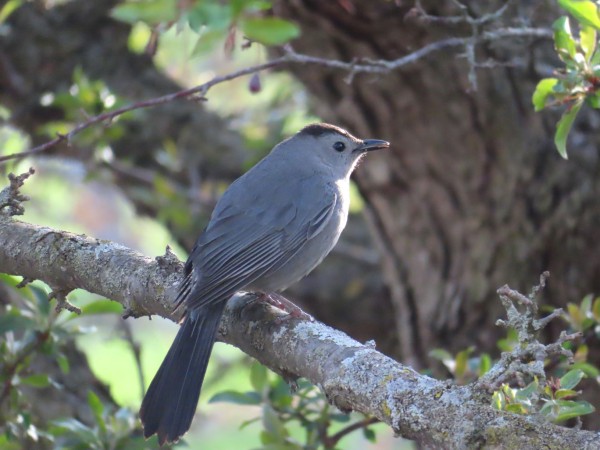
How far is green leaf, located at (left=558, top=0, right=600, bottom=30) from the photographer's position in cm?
272

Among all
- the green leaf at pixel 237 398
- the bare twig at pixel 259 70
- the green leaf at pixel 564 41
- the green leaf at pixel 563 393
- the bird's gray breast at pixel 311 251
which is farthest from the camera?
the bird's gray breast at pixel 311 251

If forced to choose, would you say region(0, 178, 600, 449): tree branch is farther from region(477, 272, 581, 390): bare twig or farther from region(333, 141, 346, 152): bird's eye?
region(333, 141, 346, 152): bird's eye

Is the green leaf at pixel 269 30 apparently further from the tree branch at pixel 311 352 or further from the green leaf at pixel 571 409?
the green leaf at pixel 571 409

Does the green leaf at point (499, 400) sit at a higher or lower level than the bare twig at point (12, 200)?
higher

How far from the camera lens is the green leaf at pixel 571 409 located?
252 centimetres

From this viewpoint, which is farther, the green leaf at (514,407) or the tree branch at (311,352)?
the green leaf at (514,407)

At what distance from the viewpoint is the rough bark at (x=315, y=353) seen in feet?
6.61

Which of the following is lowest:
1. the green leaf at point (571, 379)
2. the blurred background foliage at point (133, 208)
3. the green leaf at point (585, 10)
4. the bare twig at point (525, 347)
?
the blurred background foliage at point (133, 208)

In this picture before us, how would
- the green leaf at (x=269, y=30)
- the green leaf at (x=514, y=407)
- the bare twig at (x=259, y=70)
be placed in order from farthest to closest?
the bare twig at (x=259, y=70) < the green leaf at (x=269, y=30) < the green leaf at (x=514, y=407)

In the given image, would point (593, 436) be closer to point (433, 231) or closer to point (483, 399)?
point (483, 399)

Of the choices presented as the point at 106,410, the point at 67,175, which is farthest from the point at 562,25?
the point at 67,175

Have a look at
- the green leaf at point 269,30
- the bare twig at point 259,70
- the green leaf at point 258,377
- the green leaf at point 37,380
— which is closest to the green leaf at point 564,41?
the bare twig at point 259,70

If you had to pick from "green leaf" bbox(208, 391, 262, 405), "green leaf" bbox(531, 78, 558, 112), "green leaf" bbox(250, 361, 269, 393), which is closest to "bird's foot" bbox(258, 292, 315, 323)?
"green leaf" bbox(250, 361, 269, 393)

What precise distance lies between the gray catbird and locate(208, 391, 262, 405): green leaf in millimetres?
414
